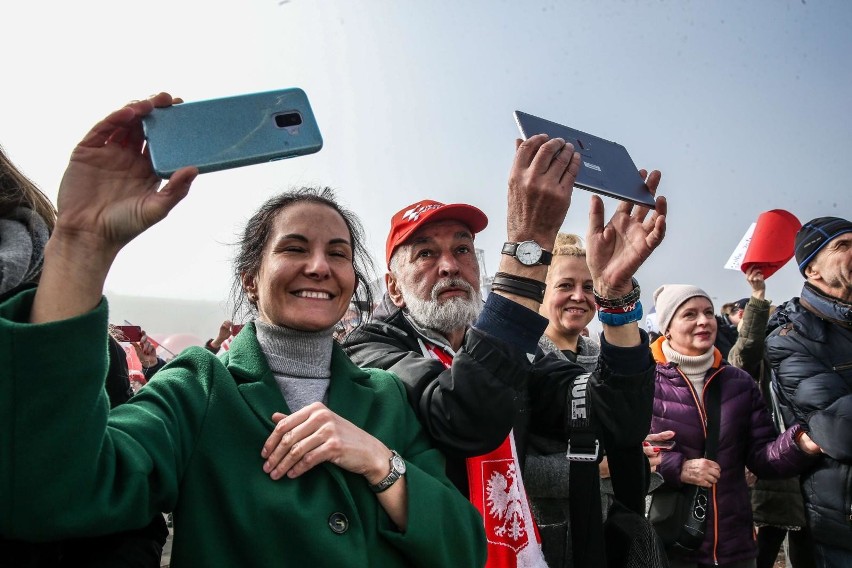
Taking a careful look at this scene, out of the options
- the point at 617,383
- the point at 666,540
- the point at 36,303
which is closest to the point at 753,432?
the point at 666,540

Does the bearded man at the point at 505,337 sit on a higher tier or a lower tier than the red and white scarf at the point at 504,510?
higher

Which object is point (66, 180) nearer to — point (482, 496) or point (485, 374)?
point (485, 374)

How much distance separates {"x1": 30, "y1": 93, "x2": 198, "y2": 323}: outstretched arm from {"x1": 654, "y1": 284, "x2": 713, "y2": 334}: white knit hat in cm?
346

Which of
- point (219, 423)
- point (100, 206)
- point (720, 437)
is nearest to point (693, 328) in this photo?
point (720, 437)

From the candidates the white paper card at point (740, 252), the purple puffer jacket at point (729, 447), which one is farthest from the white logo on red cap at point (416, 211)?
the white paper card at point (740, 252)

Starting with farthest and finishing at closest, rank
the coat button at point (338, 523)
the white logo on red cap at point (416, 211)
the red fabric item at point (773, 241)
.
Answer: the red fabric item at point (773, 241) → the white logo on red cap at point (416, 211) → the coat button at point (338, 523)

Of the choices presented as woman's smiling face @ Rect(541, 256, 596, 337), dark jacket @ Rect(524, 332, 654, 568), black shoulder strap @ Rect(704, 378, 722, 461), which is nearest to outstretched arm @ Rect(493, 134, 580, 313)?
dark jacket @ Rect(524, 332, 654, 568)

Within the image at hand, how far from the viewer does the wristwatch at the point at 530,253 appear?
170 cm

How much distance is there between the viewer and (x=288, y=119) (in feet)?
4.47

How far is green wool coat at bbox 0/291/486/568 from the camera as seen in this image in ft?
3.50

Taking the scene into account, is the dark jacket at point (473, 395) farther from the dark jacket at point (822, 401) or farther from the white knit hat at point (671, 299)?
the white knit hat at point (671, 299)

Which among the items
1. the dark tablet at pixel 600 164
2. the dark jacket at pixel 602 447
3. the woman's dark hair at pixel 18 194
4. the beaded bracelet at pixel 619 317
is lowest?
the dark jacket at pixel 602 447

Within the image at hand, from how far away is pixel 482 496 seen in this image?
1923 millimetres

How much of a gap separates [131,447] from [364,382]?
2.13 feet
